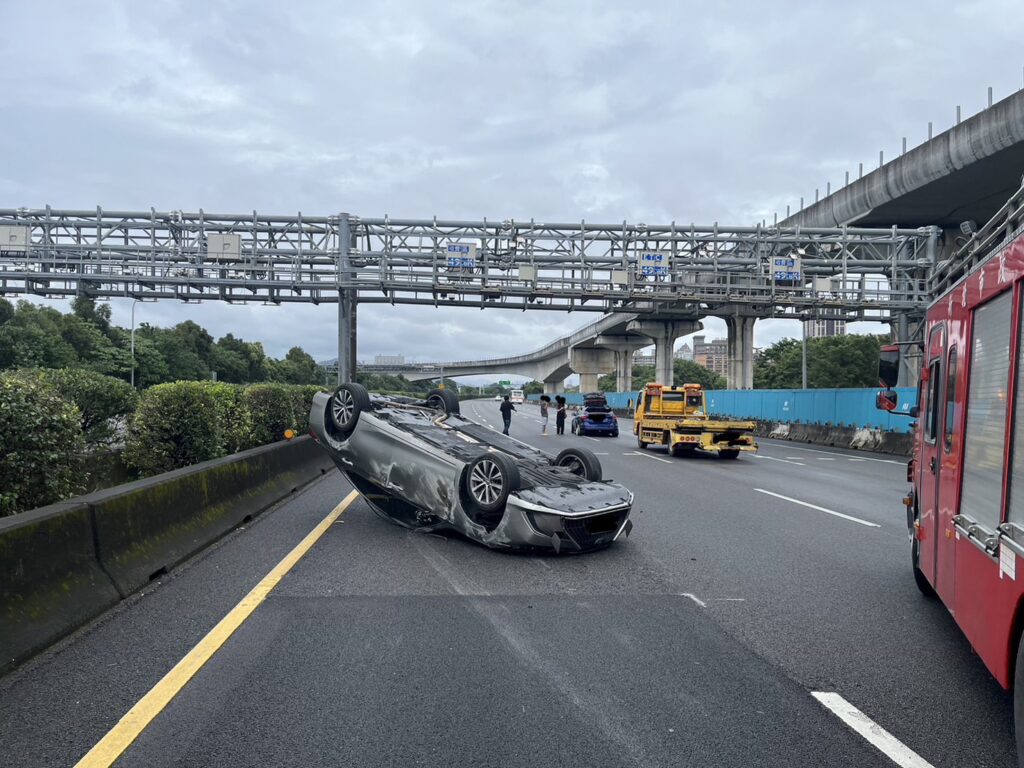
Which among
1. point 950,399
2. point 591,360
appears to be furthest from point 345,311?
point 591,360

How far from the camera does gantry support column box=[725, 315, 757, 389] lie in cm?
5019

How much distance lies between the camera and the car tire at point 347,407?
29.5 feet

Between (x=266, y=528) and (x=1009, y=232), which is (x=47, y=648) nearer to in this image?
(x=266, y=528)

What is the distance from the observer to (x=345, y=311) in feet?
107

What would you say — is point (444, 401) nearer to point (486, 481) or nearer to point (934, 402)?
point (486, 481)

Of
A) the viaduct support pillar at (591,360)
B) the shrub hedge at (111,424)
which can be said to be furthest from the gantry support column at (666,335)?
the shrub hedge at (111,424)

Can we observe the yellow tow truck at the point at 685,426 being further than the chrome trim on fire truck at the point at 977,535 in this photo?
Yes

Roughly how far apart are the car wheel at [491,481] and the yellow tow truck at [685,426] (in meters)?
14.9

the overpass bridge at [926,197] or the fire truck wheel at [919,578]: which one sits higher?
the overpass bridge at [926,197]

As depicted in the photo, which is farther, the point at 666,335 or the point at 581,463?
the point at 666,335

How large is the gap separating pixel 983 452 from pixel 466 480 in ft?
16.2

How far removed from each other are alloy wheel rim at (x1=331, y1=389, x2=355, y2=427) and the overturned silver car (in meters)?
0.01

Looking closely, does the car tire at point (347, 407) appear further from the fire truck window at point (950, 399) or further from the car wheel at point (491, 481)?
the fire truck window at point (950, 399)

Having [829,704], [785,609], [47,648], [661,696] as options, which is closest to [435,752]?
[661,696]
